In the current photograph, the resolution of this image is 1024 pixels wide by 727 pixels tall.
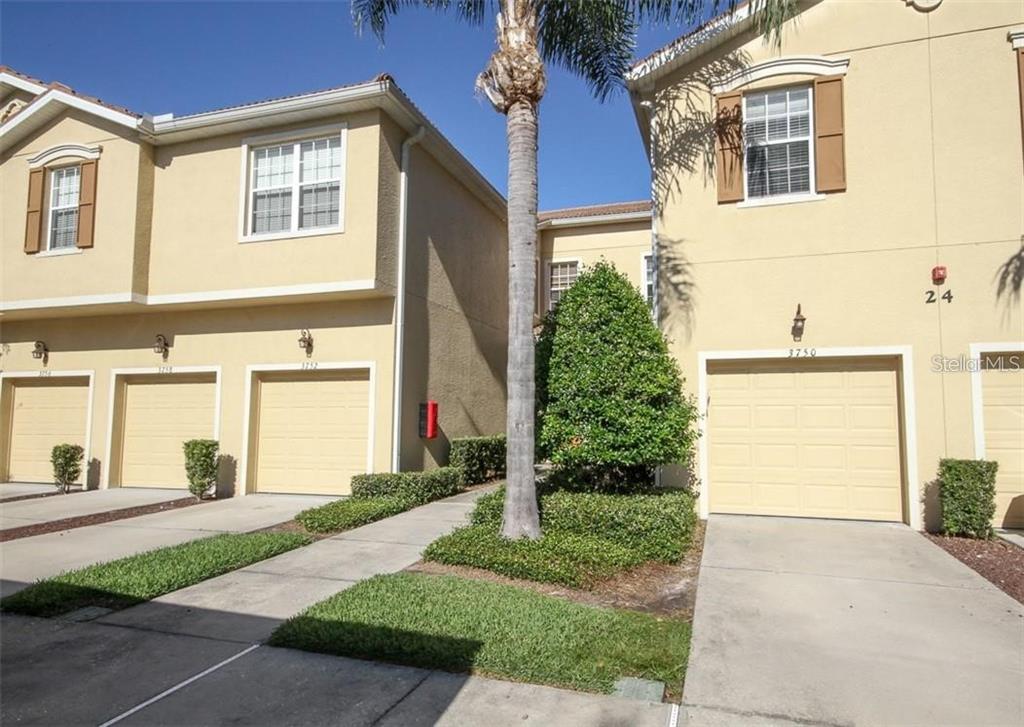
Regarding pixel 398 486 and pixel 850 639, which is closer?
pixel 850 639

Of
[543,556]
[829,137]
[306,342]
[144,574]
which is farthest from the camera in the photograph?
[306,342]

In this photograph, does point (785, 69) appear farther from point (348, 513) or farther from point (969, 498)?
point (348, 513)

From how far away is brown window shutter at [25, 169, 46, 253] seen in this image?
12.8 metres

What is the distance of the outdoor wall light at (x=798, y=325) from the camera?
9.12 metres

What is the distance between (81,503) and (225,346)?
3.63 m

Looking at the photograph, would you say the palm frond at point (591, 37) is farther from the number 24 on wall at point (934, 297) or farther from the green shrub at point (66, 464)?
the green shrub at point (66, 464)

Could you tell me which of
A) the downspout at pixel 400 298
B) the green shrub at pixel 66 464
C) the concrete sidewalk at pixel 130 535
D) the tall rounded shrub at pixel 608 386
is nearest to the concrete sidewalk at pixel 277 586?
the concrete sidewalk at pixel 130 535

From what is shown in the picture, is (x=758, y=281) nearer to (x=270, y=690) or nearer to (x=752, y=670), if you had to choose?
(x=752, y=670)

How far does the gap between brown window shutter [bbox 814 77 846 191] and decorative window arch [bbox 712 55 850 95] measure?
18 centimetres

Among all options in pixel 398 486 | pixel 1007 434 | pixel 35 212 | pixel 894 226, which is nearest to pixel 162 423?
pixel 35 212

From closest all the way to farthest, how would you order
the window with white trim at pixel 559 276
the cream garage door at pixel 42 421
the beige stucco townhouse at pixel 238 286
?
the beige stucco townhouse at pixel 238 286, the cream garage door at pixel 42 421, the window with white trim at pixel 559 276

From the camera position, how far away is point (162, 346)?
501 inches

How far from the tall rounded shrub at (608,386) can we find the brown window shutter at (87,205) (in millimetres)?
9713

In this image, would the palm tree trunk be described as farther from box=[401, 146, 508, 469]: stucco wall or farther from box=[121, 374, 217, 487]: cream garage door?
box=[121, 374, 217, 487]: cream garage door
